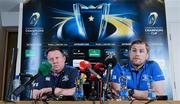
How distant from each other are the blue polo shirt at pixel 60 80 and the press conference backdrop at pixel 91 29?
0.34 feet

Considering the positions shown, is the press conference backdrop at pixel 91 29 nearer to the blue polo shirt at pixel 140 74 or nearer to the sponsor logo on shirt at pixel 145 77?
the blue polo shirt at pixel 140 74

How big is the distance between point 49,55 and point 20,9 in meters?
0.71

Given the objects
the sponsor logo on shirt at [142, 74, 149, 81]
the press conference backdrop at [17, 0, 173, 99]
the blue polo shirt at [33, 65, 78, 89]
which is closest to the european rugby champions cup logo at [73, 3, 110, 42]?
the press conference backdrop at [17, 0, 173, 99]

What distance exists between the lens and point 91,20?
3.04 metres

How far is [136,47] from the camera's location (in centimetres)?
295

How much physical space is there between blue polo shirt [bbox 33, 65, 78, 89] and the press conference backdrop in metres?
0.11

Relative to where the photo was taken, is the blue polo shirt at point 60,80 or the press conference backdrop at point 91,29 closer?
the blue polo shirt at point 60,80

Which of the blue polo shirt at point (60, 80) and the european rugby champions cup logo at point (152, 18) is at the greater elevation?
the european rugby champions cup logo at point (152, 18)

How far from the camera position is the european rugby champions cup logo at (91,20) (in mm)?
2992

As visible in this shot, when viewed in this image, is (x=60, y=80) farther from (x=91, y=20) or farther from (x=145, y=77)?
(x=145, y=77)

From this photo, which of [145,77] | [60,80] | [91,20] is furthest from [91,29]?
[145,77]

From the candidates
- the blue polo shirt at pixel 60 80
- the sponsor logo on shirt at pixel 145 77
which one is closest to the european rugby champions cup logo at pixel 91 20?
the blue polo shirt at pixel 60 80

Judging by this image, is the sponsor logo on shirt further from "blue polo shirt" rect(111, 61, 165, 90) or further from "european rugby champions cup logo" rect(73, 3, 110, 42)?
Result: "european rugby champions cup logo" rect(73, 3, 110, 42)

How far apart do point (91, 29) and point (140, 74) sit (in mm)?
→ 761
